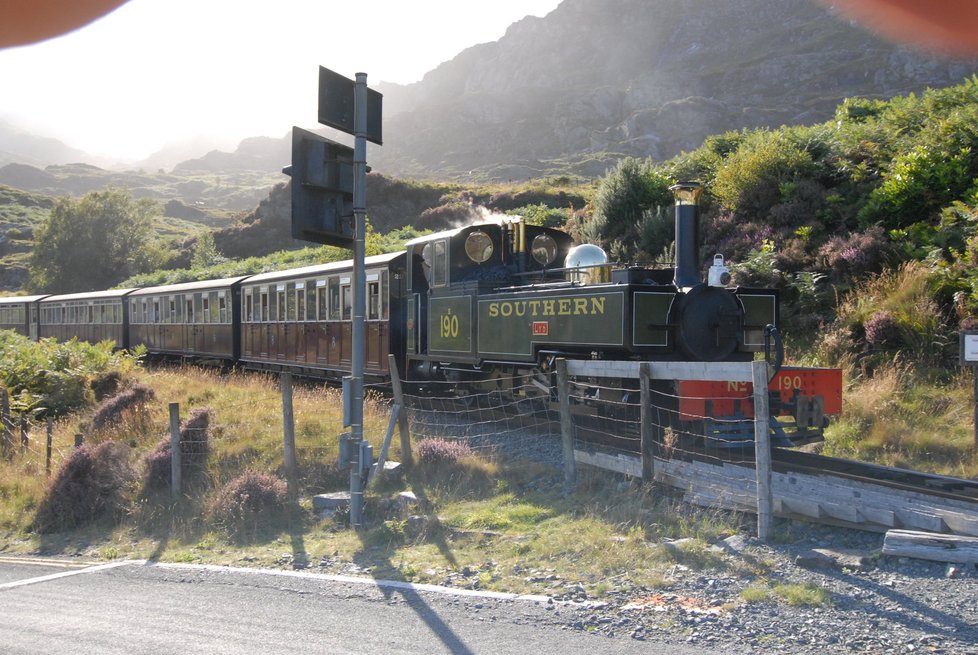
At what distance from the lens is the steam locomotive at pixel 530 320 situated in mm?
8727

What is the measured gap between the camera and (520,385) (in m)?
10.9

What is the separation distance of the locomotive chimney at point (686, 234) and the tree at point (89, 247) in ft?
186

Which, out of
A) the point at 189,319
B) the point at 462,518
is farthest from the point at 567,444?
the point at 189,319

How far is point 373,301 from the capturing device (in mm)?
14477

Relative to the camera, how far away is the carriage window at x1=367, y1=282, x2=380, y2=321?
561 inches

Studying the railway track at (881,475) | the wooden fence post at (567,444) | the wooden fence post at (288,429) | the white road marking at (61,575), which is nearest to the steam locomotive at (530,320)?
the railway track at (881,475)

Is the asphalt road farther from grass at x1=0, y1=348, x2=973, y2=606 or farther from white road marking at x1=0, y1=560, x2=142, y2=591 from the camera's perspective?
grass at x1=0, y1=348, x2=973, y2=606

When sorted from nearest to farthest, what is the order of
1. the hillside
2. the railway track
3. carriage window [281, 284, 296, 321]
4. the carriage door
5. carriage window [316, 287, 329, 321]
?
the railway track, carriage window [316, 287, 329, 321], carriage window [281, 284, 296, 321], the carriage door, the hillside

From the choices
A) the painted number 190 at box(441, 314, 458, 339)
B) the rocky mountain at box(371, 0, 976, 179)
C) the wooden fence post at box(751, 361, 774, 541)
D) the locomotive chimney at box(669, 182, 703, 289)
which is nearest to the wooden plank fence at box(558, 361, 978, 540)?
the wooden fence post at box(751, 361, 774, 541)

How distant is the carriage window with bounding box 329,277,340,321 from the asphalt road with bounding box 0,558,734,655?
32.4ft

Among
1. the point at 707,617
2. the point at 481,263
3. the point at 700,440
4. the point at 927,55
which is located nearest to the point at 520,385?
the point at 481,263

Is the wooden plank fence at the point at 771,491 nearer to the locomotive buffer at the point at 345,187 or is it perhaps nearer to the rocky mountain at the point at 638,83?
the locomotive buffer at the point at 345,187

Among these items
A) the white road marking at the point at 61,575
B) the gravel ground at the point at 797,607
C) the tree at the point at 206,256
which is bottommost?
the white road marking at the point at 61,575

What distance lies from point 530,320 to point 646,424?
3.86 metres
